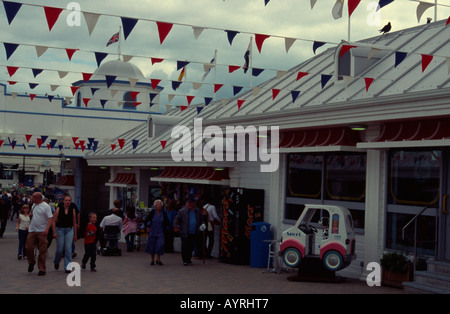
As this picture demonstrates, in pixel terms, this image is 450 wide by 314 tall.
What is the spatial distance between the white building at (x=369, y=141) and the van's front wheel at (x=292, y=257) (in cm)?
129

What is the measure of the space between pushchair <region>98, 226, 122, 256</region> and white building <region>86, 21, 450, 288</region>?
3183 mm

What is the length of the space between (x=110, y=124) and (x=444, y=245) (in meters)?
27.0

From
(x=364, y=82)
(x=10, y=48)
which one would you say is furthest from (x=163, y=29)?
(x=364, y=82)

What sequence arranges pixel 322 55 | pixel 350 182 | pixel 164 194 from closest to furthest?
pixel 350 182
pixel 322 55
pixel 164 194

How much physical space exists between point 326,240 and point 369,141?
214 cm

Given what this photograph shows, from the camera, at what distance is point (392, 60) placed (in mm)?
13508

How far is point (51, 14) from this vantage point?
31.7 ft

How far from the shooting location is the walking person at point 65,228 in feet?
42.0

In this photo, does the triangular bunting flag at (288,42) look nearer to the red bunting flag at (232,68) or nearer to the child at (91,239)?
the red bunting flag at (232,68)

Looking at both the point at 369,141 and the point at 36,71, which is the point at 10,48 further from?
the point at 369,141

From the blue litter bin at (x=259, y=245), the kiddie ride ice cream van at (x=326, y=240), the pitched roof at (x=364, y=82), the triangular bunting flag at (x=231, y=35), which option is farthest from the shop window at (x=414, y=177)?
the triangular bunting flag at (x=231, y=35)

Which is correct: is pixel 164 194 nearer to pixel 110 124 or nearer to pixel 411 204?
pixel 411 204

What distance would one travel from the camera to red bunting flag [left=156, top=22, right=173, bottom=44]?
10.4 meters
